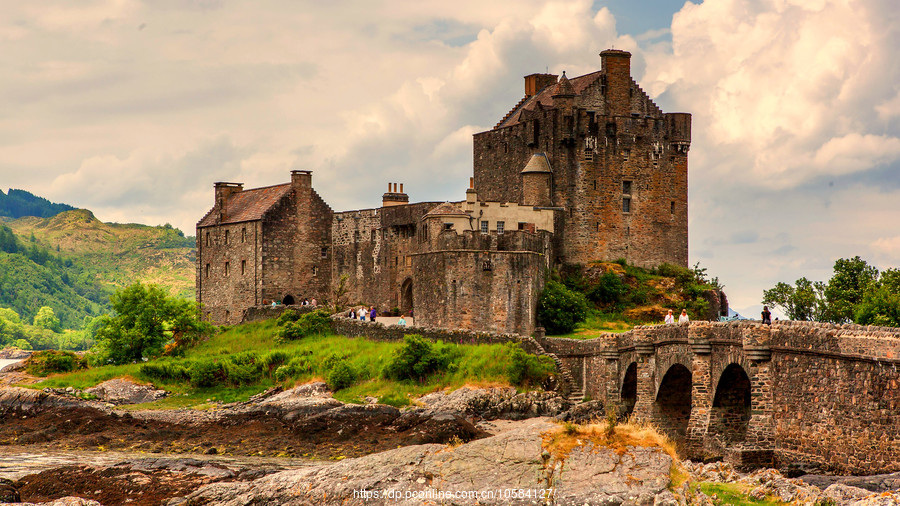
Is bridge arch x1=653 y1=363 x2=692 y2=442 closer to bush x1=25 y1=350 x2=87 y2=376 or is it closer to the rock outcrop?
the rock outcrop

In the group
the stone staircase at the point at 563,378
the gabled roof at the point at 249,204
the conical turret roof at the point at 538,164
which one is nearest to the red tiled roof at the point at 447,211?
the conical turret roof at the point at 538,164

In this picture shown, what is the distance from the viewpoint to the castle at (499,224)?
5706cm

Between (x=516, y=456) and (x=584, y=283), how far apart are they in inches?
1456

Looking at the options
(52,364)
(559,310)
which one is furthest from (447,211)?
(52,364)

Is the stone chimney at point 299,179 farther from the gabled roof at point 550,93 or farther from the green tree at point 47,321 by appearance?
the green tree at point 47,321

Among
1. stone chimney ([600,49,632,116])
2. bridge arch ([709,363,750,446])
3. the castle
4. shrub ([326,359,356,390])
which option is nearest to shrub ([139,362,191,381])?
shrub ([326,359,356,390])

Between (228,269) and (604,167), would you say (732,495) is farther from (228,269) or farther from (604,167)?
(228,269)

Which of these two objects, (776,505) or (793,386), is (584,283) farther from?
(776,505)

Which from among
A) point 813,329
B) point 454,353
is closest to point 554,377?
point 454,353

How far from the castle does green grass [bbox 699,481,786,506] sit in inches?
1055

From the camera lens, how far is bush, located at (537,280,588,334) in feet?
190

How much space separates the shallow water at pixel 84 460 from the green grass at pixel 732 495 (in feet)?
47.4

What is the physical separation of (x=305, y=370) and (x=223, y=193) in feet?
83.1

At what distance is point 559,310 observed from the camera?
57.9 metres
